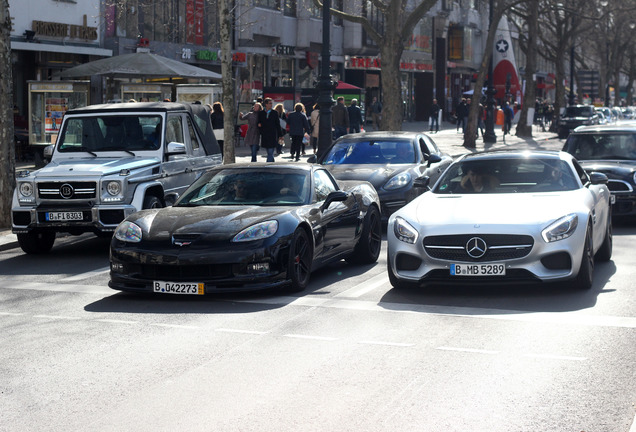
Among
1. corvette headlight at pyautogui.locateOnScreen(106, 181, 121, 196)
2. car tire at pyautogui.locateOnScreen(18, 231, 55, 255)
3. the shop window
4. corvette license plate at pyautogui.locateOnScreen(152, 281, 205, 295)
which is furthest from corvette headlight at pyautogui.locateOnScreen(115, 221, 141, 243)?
the shop window

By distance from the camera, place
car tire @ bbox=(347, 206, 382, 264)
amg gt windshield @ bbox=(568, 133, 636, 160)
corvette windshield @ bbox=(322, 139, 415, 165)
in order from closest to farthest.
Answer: car tire @ bbox=(347, 206, 382, 264) → amg gt windshield @ bbox=(568, 133, 636, 160) → corvette windshield @ bbox=(322, 139, 415, 165)

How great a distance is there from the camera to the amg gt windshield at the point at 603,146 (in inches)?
712

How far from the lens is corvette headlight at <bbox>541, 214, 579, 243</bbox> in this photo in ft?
33.8

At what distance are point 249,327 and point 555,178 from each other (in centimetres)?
439

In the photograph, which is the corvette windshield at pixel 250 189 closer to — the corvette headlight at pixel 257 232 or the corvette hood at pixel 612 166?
the corvette headlight at pixel 257 232

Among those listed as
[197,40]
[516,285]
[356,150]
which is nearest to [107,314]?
[516,285]

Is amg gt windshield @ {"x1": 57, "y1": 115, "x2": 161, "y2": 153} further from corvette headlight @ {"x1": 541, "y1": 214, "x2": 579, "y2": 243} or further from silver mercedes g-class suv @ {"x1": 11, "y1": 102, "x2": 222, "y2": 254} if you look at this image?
corvette headlight @ {"x1": 541, "y1": 214, "x2": 579, "y2": 243}

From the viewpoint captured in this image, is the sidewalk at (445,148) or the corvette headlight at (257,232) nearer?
the corvette headlight at (257,232)

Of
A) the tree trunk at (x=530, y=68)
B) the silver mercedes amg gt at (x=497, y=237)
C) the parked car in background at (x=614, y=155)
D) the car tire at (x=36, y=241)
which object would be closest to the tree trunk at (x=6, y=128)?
the car tire at (x=36, y=241)

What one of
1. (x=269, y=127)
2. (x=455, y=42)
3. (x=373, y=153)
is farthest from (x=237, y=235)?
(x=455, y=42)

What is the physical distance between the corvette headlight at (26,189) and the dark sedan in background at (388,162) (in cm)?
440

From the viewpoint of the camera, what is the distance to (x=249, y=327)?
9.08 metres

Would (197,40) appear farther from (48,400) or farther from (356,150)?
(48,400)

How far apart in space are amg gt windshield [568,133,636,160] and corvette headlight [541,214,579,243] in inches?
311
